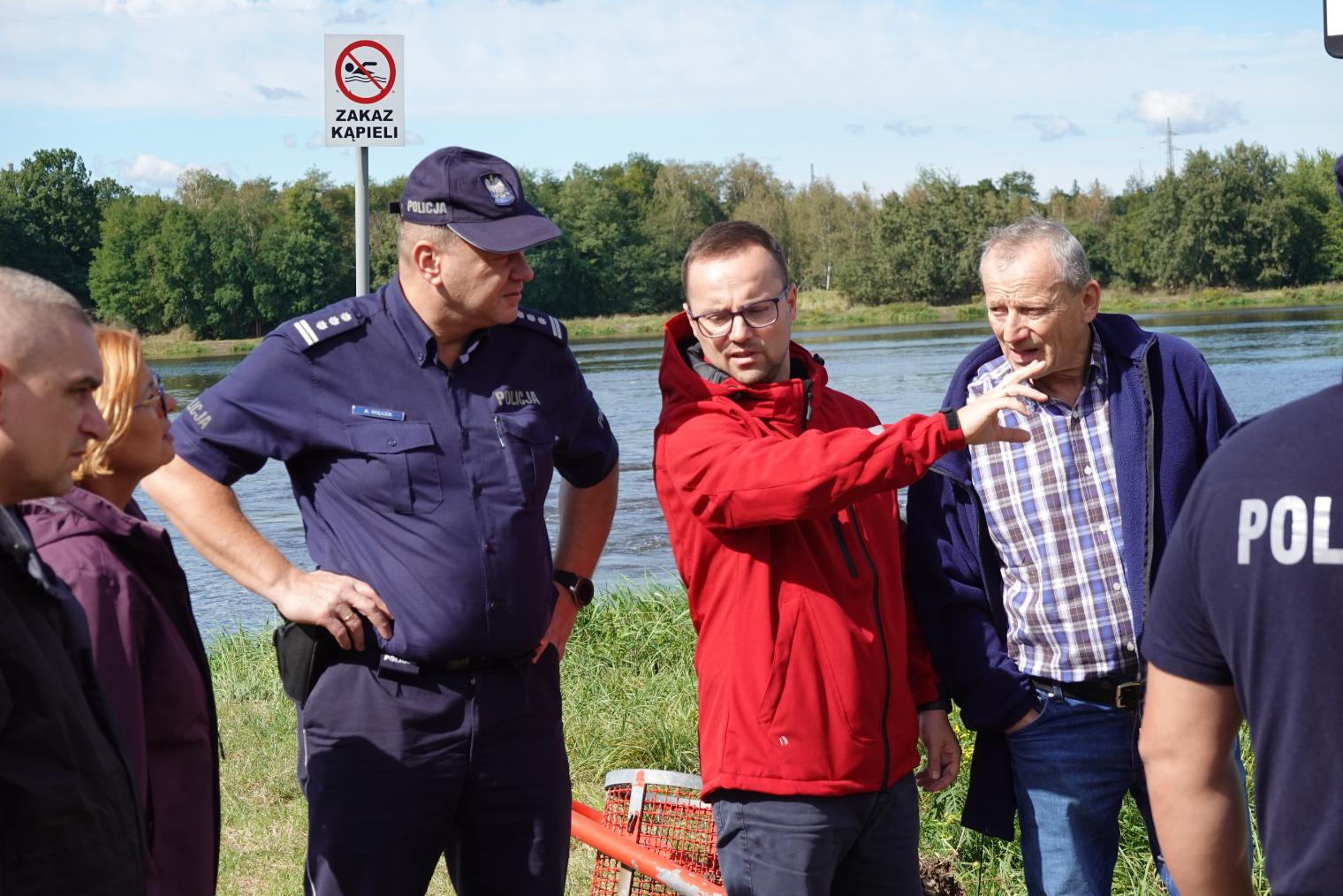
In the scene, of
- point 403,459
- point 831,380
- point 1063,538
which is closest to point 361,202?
point 403,459

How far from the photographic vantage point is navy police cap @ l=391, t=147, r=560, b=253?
329cm

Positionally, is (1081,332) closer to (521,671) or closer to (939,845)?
(521,671)

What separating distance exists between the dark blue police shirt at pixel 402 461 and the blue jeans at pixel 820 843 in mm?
695

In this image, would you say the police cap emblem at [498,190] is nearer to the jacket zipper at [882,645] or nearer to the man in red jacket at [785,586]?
the man in red jacket at [785,586]

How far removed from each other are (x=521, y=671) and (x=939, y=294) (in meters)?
65.7

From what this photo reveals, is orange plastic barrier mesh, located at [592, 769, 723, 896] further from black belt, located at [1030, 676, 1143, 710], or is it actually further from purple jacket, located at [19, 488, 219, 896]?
purple jacket, located at [19, 488, 219, 896]

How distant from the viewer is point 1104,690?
3.22m

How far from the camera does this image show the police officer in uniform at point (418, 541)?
3189 mm

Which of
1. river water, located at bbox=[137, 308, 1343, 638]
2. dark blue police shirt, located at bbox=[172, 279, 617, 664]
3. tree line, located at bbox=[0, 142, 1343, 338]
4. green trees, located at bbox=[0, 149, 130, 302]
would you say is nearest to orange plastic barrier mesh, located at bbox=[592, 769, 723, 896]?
dark blue police shirt, located at bbox=[172, 279, 617, 664]

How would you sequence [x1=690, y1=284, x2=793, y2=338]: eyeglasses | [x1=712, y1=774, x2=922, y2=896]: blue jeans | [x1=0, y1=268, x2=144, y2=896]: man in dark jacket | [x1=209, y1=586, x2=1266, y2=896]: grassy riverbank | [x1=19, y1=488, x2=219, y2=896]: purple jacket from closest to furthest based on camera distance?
[x1=0, y1=268, x2=144, y2=896]: man in dark jacket < [x1=19, y1=488, x2=219, y2=896]: purple jacket < [x1=712, y1=774, x2=922, y2=896]: blue jeans < [x1=690, y1=284, x2=793, y2=338]: eyeglasses < [x1=209, y1=586, x2=1266, y2=896]: grassy riverbank

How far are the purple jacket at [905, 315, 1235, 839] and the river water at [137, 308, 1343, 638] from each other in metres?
5.32

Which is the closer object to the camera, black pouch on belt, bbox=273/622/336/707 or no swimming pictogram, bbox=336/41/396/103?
black pouch on belt, bbox=273/622/336/707

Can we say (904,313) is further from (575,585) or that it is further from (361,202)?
(575,585)

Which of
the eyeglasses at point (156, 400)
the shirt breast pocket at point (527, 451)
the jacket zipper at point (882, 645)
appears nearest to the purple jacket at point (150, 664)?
the eyeglasses at point (156, 400)
